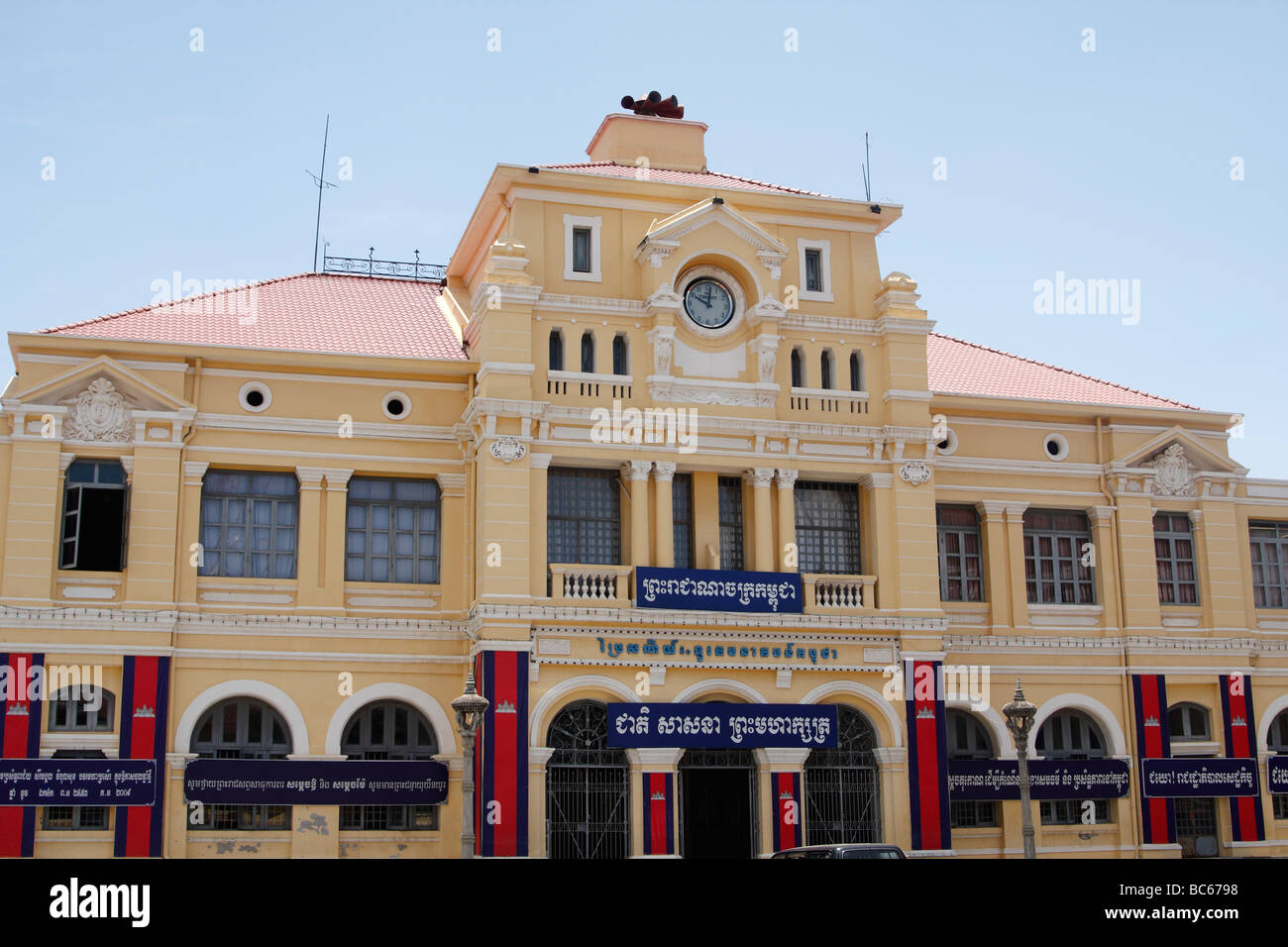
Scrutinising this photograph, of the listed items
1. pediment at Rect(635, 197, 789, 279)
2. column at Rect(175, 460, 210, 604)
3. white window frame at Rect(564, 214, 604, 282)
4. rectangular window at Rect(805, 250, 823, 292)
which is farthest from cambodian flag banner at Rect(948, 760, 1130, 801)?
column at Rect(175, 460, 210, 604)

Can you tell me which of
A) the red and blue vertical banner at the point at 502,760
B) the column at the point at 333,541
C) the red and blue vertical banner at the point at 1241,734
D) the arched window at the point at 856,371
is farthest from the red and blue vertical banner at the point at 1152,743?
the column at the point at 333,541

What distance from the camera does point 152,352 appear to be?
2820 centimetres

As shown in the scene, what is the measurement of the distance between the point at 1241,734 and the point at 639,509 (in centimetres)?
1572

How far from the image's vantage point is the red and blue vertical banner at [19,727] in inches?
1009

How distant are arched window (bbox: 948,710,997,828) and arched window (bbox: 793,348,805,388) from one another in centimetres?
816

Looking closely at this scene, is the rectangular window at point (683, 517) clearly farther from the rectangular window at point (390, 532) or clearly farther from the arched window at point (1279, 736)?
the arched window at point (1279, 736)

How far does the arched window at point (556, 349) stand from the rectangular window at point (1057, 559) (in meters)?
12.0

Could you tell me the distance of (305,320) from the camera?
103ft

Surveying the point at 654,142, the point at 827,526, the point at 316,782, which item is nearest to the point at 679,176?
the point at 654,142

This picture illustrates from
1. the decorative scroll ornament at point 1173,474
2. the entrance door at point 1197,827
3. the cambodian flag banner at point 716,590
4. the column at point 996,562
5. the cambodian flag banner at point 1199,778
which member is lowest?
the entrance door at point 1197,827

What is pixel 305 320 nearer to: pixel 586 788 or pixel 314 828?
pixel 314 828

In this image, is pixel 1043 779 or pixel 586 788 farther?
pixel 1043 779

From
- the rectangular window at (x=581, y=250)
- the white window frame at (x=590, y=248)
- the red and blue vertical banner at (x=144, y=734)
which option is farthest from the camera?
the rectangular window at (x=581, y=250)
